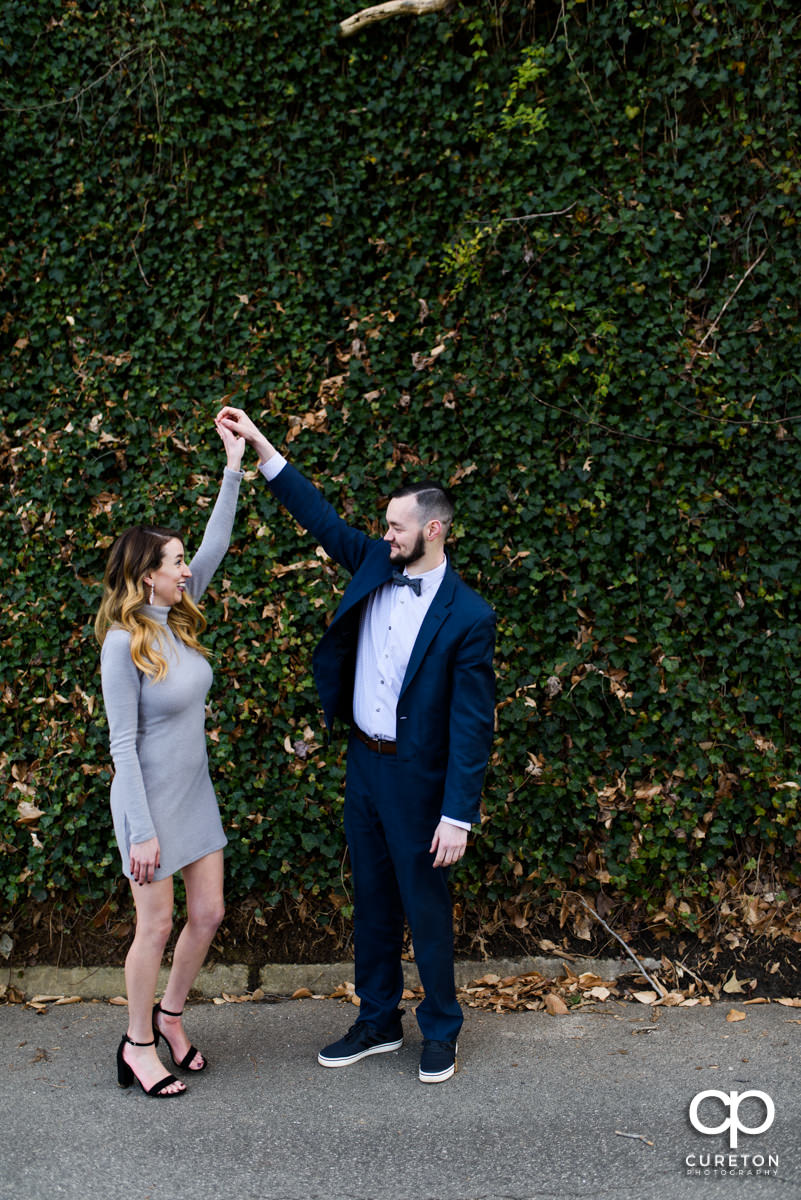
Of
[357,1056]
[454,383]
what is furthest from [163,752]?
[454,383]

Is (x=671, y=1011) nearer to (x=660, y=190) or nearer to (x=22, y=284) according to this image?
(x=660, y=190)

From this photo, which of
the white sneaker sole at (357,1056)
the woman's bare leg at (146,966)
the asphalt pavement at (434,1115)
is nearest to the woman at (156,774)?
the woman's bare leg at (146,966)

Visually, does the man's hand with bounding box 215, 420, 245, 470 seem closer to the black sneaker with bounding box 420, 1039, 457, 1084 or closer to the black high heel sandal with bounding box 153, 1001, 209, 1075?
the black high heel sandal with bounding box 153, 1001, 209, 1075

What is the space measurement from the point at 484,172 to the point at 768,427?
194 cm

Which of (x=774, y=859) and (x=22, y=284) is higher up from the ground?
(x=22, y=284)

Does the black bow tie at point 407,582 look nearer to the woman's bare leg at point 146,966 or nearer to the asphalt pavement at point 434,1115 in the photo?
the woman's bare leg at point 146,966

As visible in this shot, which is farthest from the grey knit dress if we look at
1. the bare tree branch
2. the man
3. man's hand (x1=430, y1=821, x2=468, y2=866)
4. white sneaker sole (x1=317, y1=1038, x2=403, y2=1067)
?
the bare tree branch

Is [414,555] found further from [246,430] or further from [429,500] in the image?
[246,430]

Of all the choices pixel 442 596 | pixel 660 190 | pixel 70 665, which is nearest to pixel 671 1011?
pixel 442 596

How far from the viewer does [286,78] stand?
5074 mm

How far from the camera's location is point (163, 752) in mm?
3488

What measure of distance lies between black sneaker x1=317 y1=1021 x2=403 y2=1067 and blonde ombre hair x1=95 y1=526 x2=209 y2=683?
1.67 m

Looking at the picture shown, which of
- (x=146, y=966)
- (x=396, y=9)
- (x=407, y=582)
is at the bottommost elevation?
(x=146, y=966)

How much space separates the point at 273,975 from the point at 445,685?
6.64ft
